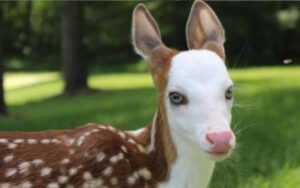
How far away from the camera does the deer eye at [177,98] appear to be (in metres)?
3.73

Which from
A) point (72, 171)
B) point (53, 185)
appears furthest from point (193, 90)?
point (53, 185)

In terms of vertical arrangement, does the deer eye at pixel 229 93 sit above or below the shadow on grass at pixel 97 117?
above

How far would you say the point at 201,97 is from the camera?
12.0ft

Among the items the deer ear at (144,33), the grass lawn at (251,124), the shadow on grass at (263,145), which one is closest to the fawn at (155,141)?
the deer ear at (144,33)

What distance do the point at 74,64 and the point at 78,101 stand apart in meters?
3.17

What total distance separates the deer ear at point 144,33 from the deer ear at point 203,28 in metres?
0.25

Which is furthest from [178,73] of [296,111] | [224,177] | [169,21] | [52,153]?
[169,21]

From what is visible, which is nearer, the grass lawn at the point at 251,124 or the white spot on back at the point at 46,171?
the white spot on back at the point at 46,171

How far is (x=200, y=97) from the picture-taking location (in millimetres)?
3664

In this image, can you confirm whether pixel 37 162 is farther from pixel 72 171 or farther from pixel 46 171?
pixel 72 171

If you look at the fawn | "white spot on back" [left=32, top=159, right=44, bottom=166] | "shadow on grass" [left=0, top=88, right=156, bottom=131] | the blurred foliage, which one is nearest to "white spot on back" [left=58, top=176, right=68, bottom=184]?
the fawn

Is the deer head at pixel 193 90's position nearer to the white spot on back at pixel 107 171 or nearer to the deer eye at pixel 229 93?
the deer eye at pixel 229 93

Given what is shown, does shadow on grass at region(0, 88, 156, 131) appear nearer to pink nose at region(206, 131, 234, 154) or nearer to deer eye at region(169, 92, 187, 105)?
deer eye at region(169, 92, 187, 105)

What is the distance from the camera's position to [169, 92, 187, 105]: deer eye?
12.2 ft
